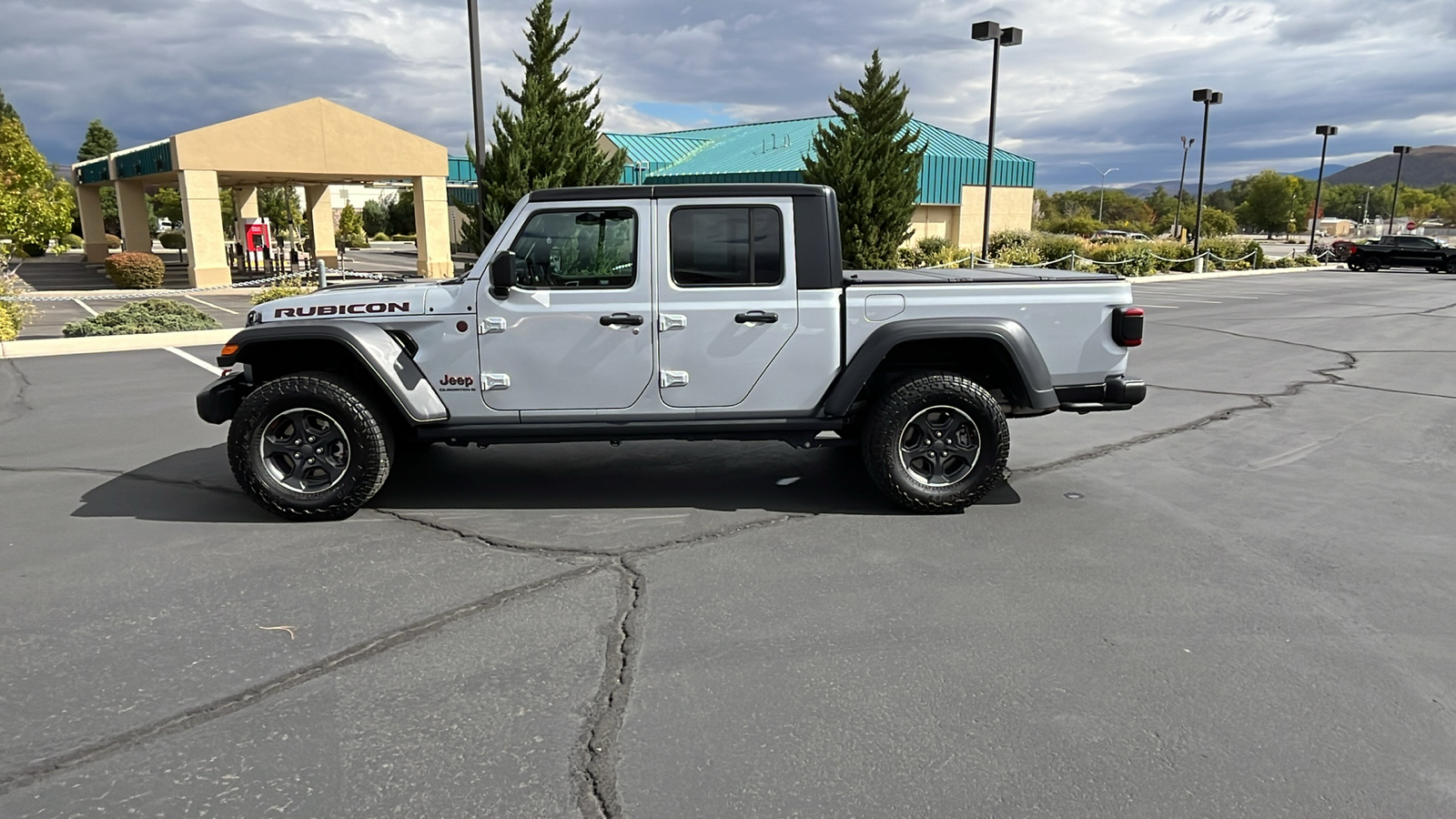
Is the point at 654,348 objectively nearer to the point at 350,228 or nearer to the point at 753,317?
the point at 753,317

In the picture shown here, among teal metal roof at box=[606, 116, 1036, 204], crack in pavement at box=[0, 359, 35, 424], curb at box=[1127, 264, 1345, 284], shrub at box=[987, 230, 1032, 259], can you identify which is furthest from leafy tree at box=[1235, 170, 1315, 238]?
crack in pavement at box=[0, 359, 35, 424]

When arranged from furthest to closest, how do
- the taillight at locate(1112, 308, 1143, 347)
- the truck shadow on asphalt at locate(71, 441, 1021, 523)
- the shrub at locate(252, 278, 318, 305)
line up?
the shrub at locate(252, 278, 318, 305), the truck shadow on asphalt at locate(71, 441, 1021, 523), the taillight at locate(1112, 308, 1143, 347)

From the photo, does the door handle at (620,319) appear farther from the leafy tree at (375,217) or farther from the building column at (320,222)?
the leafy tree at (375,217)

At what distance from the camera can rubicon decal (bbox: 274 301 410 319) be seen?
18.4 ft

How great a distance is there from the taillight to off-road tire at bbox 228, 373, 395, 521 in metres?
4.34

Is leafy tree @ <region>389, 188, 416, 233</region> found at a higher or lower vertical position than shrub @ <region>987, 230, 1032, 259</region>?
higher

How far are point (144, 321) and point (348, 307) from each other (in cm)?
1156

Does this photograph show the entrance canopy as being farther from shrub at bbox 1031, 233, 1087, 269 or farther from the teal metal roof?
shrub at bbox 1031, 233, 1087, 269

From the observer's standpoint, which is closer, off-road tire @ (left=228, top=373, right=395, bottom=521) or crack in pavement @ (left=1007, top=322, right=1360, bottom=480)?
off-road tire @ (left=228, top=373, right=395, bottom=521)

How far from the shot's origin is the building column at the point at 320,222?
123 ft

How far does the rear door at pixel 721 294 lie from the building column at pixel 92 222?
40545mm

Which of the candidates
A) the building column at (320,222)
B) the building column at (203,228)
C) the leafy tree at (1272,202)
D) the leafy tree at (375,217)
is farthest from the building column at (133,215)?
the leafy tree at (1272,202)

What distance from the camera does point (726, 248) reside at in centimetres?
571

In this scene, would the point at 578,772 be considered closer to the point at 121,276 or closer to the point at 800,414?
the point at 800,414
